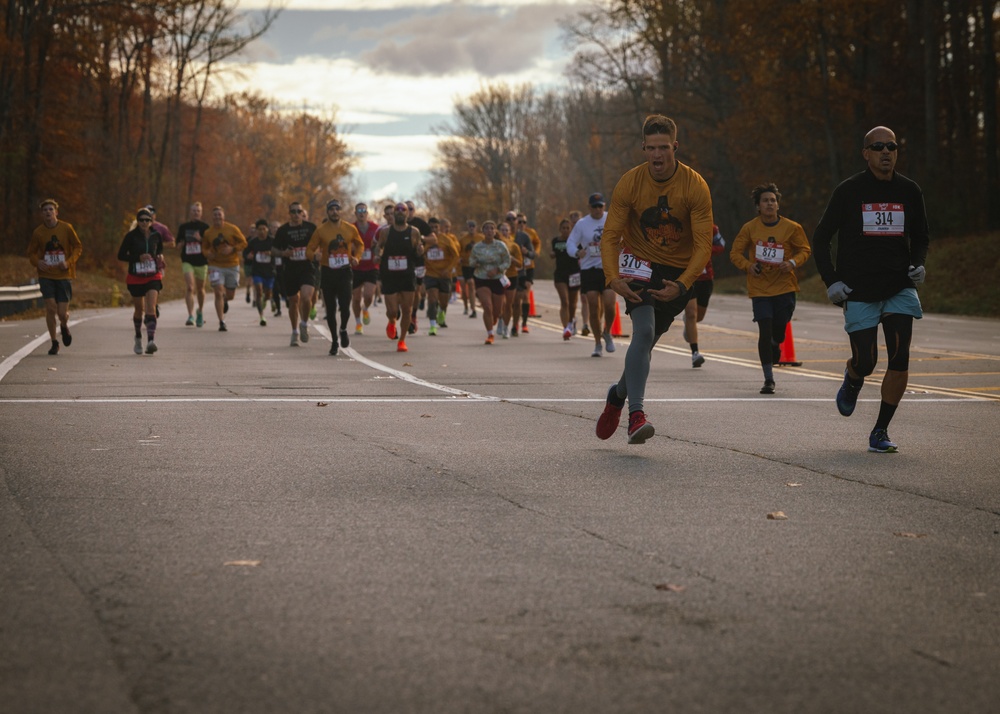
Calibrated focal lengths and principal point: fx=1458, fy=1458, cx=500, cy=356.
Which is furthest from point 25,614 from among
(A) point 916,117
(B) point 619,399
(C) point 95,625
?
(A) point 916,117

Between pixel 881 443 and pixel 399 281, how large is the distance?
1205 centimetres

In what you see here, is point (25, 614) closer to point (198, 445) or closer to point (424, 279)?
point (198, 445)

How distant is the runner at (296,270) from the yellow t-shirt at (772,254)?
8018mm

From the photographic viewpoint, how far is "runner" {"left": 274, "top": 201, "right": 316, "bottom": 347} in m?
21.1

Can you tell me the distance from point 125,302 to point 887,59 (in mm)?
24915

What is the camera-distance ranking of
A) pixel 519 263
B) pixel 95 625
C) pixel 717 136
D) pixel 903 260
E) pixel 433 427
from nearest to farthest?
pixel 95 625
pixel 903 260
pixel 433 427
pixel 519 263
pixel 717 136

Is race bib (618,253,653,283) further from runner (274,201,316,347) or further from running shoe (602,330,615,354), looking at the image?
runner (274,201,316,347)

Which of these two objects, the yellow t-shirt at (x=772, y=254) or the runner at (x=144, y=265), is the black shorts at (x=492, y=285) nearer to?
the runner at (x=144, y=265)

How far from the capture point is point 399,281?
67.4ft

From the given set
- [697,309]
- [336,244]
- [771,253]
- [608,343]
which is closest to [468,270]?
[608,343]

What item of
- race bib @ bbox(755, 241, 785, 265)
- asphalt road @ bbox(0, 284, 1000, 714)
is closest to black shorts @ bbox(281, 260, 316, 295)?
race bib @ bbox(755, 241, 785, 265)

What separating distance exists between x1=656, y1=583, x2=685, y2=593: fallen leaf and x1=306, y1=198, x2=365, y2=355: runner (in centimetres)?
1399

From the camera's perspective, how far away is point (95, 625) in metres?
4.73

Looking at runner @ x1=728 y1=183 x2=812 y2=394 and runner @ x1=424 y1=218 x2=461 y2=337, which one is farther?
runner @ x1=424 y1=218 x2=461 y2=337
